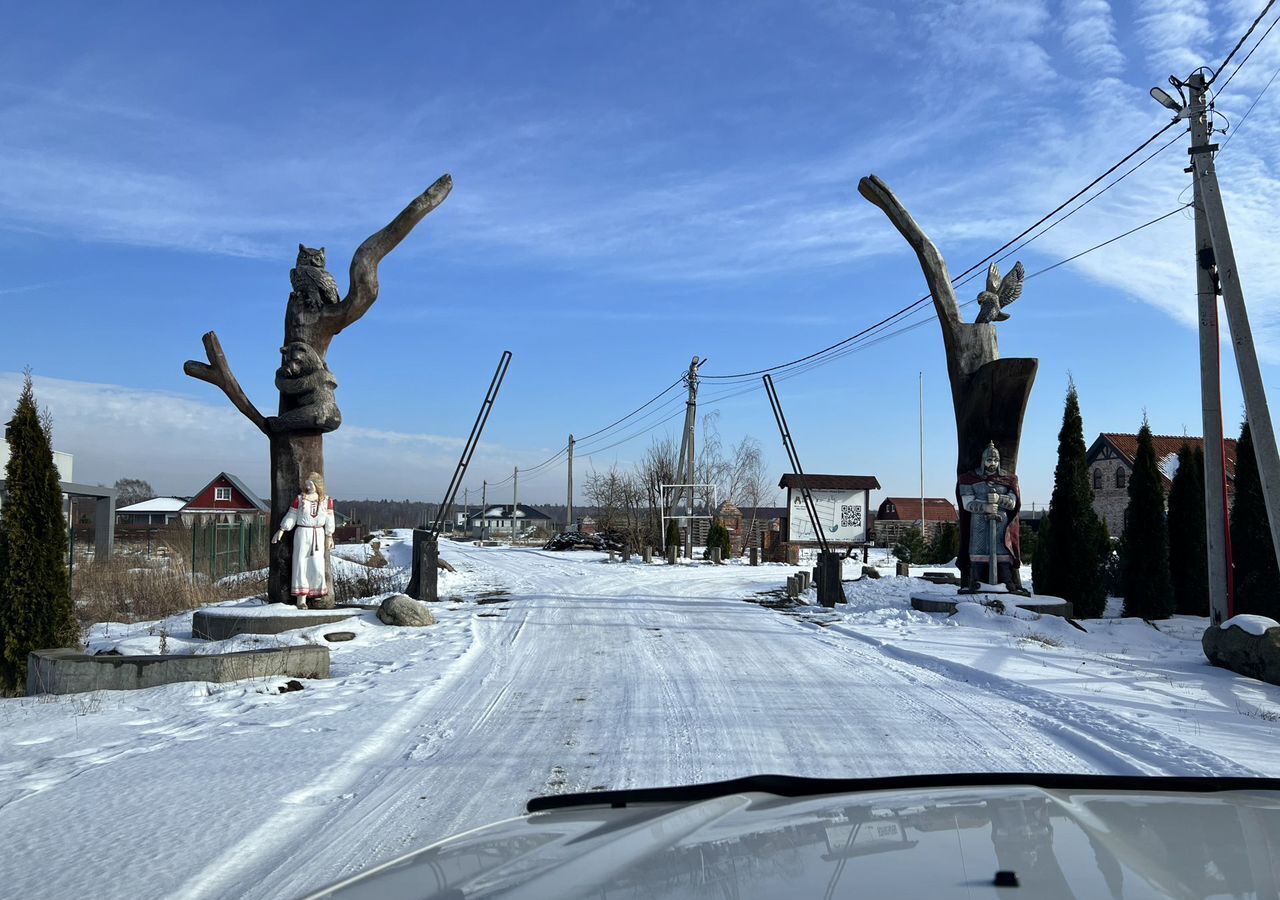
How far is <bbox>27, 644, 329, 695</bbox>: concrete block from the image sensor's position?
7762mm

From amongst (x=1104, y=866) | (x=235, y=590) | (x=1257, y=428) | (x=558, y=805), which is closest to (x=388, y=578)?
(x=235, y=590)

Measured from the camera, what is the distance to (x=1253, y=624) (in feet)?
31.7

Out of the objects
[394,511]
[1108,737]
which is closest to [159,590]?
[1108,737]

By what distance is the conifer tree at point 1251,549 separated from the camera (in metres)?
15.5

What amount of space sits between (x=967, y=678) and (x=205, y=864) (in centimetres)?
704

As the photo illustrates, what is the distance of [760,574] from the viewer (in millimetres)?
25734

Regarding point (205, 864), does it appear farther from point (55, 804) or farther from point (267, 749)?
point (267, 749)

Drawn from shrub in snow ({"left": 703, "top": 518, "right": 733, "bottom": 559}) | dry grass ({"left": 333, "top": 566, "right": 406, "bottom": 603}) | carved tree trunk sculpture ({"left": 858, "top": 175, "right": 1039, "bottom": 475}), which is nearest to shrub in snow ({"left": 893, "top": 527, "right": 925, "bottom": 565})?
shrub in snow ({"left": 703, "top": 518, "right": 733, "bottom": 559})

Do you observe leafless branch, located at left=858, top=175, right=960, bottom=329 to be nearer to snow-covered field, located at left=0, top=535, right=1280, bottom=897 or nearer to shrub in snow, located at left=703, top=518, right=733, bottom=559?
snow-covered field, located at left=0, top=535, right=1280, bottom=897

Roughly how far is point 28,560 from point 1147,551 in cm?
1777

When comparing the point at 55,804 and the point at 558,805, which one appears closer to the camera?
the point at 558,805

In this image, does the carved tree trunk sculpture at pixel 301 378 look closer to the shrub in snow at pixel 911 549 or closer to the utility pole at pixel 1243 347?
the utility pole at pixel 1243 347

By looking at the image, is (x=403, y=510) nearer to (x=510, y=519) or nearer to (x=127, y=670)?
(x=510, y=519)

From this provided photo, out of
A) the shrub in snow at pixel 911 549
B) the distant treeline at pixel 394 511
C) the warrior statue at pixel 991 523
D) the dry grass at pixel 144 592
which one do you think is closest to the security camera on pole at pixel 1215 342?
the warrior statue at pixel 991 523
